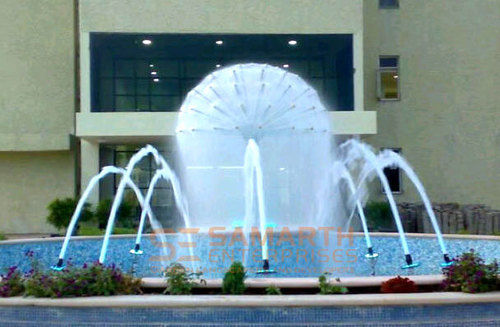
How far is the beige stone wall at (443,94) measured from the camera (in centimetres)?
2325

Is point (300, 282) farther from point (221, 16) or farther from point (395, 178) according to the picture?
point (395, 178)

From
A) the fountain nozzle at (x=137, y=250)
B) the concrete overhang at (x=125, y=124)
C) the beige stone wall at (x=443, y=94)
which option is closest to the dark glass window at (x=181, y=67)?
the beige stone wall at (x=443, y=94)

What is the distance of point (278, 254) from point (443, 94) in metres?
15.0

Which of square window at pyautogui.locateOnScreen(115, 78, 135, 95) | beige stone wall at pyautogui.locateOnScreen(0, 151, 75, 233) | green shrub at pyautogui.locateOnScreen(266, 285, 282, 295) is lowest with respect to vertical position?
green shrub at pyautogui.locateOnScreen(266, 285, 282, 295)

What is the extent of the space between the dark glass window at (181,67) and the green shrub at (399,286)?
1572 centimetres

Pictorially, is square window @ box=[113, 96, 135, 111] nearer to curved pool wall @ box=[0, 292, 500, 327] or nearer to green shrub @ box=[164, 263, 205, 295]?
green shrub @ box=[164, 263, 205, 295]

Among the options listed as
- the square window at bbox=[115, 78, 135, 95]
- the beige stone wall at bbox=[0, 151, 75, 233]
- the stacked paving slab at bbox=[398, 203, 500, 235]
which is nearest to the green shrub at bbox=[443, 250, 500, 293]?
the stacked paving slab at bbox=[398, 203, 500, 235]

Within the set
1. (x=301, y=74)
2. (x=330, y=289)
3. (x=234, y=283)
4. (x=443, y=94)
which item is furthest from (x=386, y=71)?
(x=234, y=283)

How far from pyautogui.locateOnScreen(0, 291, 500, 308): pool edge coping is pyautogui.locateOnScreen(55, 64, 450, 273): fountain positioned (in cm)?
322

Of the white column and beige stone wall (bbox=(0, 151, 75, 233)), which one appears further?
beige stone wall (bbox=(0, 151, 75, 233))

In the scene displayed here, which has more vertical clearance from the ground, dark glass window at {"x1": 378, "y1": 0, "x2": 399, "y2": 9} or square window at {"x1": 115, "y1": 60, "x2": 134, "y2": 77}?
dark glass window at {"x1": 378, "y1": 0, "x2": 399, "y2": 9}

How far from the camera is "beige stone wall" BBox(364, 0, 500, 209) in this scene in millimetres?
23250

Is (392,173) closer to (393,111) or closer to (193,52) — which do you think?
(393,111)

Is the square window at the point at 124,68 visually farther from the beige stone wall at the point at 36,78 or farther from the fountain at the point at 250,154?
the fountain at the point at 250,154
